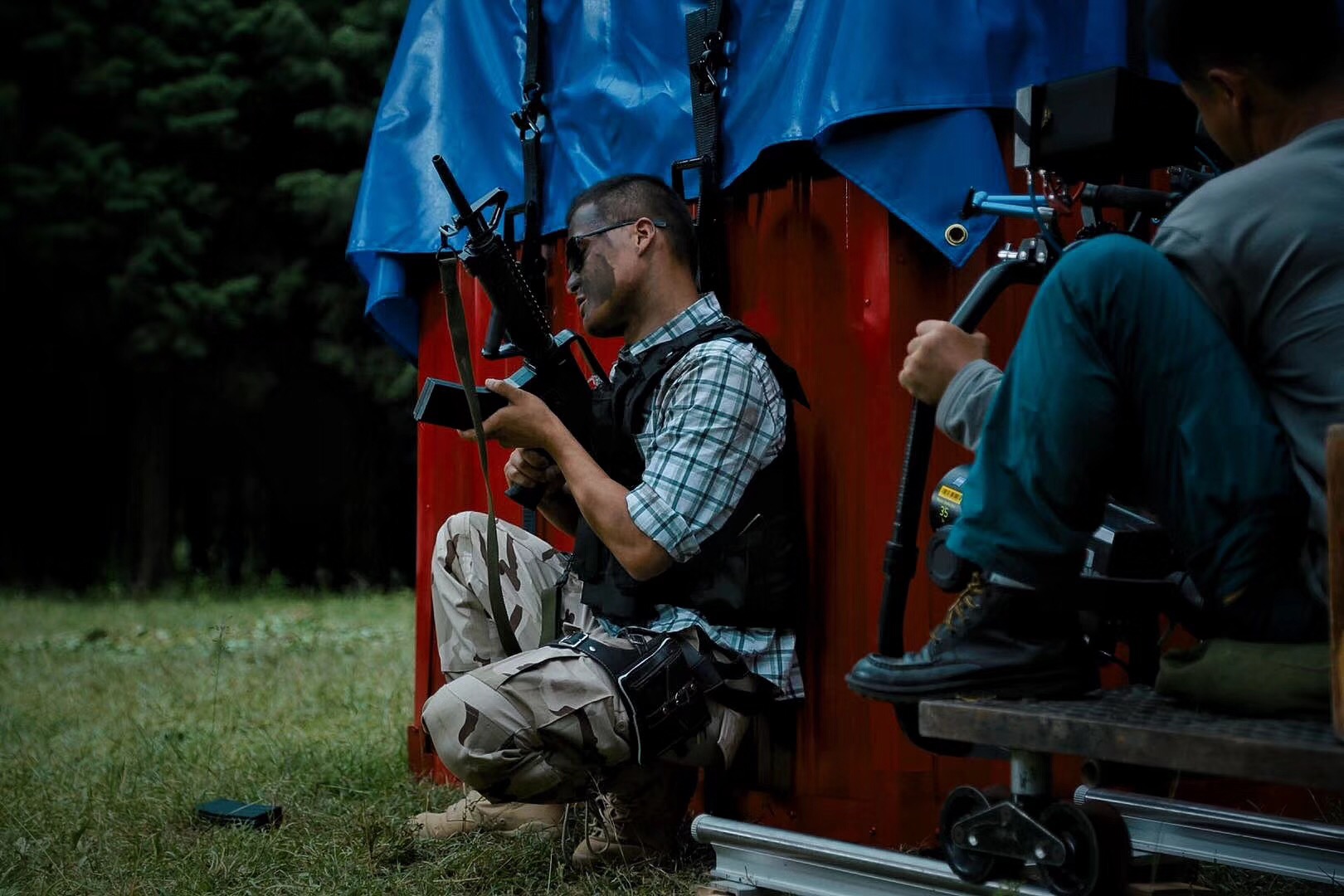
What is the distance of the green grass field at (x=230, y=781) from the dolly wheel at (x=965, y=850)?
1.07 metres

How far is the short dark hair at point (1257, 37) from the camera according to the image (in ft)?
6.05

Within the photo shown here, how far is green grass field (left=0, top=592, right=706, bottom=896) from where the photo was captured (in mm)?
3158

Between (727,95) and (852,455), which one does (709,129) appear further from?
(852,455)

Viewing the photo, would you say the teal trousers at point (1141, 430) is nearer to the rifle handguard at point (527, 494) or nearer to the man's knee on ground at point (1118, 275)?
the man's knee on ground at point (1118, 275)

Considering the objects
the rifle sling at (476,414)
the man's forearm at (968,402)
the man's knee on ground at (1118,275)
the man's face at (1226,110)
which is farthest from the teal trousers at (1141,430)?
the rifle sling at (476,414)

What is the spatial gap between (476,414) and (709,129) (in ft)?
3.21

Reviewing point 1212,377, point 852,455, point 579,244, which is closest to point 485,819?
point 852,455

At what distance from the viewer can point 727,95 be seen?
350 cm

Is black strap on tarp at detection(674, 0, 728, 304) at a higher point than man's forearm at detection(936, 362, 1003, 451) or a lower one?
higher

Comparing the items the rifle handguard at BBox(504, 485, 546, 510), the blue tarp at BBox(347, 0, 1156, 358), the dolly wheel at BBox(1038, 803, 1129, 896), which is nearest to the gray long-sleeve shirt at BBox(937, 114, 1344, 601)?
the dolly wheel at BBox(1038, 803, 1129, 896)

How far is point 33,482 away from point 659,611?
12.4 meters

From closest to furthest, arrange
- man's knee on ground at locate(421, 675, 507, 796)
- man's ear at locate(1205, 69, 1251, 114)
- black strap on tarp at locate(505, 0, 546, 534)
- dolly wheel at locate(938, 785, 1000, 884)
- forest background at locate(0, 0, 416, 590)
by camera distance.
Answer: man's ear at locate(1205, 69, 1251, 114)
dolly wheel at locate(938, 785, 1000, 884)
man's knee on ground at locate(421, 675, 507, 796)
black strap on tarp at locate(505, 0, 546, 534)
forest background at locate(0, 0, 416, 590)

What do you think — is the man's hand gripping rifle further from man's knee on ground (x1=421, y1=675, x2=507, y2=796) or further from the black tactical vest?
man's knee on ground (x1=421, y1=675, x2=507, y2=796)

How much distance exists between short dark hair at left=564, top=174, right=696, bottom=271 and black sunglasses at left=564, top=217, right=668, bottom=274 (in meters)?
0.01
